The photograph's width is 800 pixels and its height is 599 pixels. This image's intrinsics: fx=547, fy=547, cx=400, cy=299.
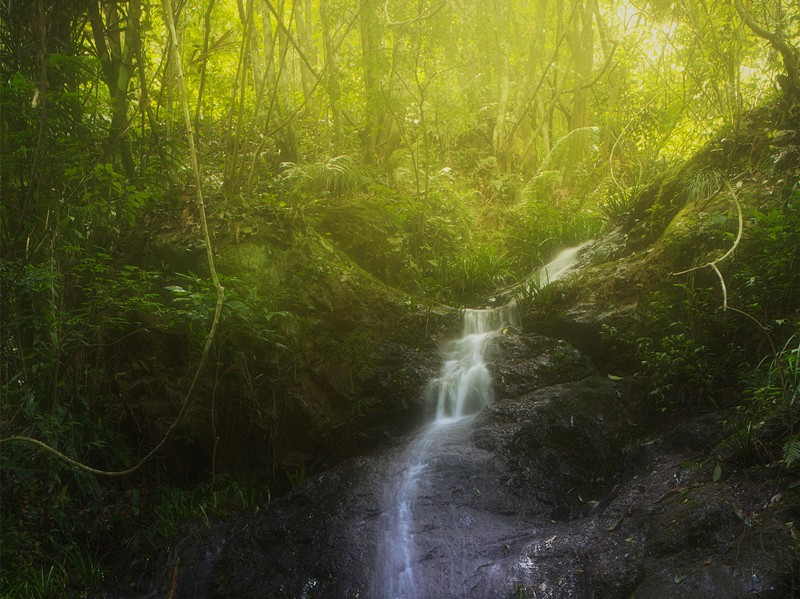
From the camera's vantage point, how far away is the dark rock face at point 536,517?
3.30 m

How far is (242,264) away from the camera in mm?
6117

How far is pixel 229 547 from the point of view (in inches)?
182

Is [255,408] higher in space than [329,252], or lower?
lower

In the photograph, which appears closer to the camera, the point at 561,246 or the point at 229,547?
the point at 229,547

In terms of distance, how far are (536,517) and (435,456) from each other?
3.37ft

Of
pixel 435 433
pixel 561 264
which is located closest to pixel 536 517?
pixel 435 433

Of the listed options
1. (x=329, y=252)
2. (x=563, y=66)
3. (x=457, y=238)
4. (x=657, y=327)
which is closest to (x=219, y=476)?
(x=329, y=252)

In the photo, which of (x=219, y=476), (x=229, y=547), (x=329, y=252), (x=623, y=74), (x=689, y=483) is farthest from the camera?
(x=623, y=74)

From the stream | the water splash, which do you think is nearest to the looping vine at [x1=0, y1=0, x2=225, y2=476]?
the stream

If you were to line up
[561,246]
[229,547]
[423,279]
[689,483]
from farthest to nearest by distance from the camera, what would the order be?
[561,246] < [423,279] < [229,547] < [689,483]

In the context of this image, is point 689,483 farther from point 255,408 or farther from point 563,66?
point 563,66

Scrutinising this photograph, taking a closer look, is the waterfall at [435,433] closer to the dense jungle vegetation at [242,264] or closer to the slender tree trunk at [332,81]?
the dense jungle vegetation at [242,264]

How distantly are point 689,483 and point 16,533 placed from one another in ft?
16.5

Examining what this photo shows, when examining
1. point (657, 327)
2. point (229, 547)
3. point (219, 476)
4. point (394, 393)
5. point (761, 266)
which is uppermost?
point (761, 266)
